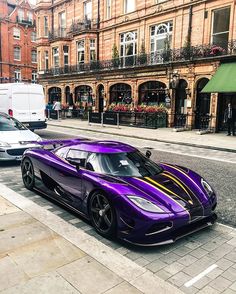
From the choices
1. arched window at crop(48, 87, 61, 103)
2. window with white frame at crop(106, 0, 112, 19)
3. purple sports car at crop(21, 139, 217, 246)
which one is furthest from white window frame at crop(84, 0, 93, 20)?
purple sports car at crop(21, 139, 217, 246)

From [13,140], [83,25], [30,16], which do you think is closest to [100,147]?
[13,140]

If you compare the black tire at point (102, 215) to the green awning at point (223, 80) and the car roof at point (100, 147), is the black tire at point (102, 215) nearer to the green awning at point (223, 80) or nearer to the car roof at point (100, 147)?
the car roof at point (100, 147)

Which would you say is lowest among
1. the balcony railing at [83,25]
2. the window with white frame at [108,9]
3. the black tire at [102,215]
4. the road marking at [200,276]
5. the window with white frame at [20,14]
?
the road marking at [200,276]

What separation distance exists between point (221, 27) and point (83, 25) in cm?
1670

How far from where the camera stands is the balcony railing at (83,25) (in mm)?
31062

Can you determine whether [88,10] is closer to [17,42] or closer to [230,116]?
[230,116]

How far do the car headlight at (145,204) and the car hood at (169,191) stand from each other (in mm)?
79

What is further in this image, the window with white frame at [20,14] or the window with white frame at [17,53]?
the window with white frame at [20,14]

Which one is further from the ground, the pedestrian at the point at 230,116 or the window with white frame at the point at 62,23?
the window with white frame at the point at 62,23

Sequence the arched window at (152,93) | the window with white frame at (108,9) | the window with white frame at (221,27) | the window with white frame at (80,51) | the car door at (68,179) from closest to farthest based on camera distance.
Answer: the car door at (68,179), the window with white frame at (221,27), the arched window at (152,93), the window with white frame at (108,9), the window with white frame at (80,51)

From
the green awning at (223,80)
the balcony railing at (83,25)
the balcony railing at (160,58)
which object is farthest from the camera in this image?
the balcony railing at (83,25)

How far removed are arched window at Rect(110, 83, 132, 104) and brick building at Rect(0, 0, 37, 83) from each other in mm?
29704

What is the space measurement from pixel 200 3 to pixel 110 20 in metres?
10.6

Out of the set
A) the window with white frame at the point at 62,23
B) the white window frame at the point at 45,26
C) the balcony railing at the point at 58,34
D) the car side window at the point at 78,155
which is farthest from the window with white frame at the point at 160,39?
the car side window at the point at 78,155
